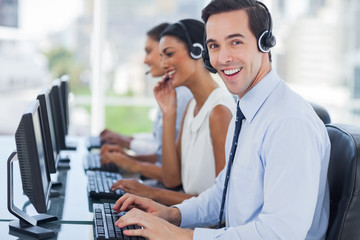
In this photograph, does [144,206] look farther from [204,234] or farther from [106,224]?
[204,234]

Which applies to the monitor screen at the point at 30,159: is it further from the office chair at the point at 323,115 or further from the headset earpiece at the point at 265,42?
the office chair at the point at 323,115

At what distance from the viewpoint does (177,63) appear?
8.08 feet

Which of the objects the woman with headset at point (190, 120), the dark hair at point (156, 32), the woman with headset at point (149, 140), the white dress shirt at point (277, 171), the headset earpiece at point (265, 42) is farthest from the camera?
the dark hair at point (156, 32)

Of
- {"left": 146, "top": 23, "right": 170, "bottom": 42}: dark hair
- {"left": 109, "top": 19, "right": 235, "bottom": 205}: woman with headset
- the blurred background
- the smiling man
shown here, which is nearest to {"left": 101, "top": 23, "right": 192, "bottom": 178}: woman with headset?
{"left": 146, "top": 23, "right": 170, "bottom": 42}: dark hair

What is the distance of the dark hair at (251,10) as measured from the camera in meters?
1.53

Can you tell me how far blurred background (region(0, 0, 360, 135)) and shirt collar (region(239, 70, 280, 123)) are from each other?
4.66 m

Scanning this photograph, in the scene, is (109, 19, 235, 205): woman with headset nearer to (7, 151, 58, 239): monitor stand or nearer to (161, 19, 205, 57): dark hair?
(161, 19, 205, 57): dark hair

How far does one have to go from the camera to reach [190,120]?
243 cm

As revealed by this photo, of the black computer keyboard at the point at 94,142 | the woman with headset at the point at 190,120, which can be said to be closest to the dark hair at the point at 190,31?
the woman with headset at the point at 190,120

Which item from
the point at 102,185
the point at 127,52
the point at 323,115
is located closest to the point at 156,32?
the point at 102,185

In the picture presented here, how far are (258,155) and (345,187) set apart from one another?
0.81 ft

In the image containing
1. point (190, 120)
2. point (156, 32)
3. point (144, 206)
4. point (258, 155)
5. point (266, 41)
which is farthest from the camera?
point (156, 32)

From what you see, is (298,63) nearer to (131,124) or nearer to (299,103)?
(131,124)

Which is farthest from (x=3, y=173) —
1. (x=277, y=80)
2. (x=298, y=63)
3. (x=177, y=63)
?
(x=298, y=63)
